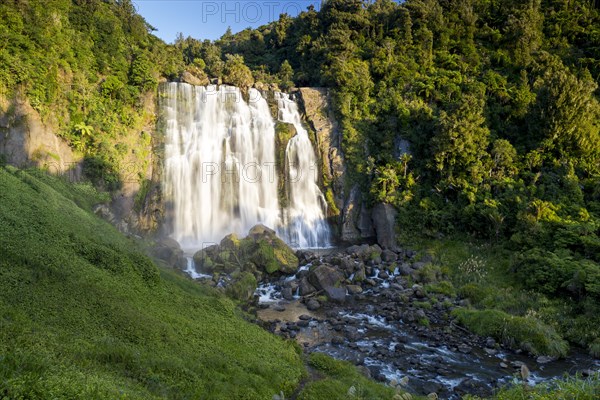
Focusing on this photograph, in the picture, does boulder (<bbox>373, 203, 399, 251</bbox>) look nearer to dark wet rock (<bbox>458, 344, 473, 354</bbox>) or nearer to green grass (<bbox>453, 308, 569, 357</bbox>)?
green grass (<bbox>453, 308, 569, 357</bbox>)

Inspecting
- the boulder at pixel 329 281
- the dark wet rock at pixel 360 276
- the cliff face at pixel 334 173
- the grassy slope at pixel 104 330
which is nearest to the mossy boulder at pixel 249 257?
the boulder at pixel 329 281

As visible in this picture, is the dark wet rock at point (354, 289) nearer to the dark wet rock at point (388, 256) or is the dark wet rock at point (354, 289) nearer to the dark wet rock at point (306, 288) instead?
the dark wet rock at point (306, 288)

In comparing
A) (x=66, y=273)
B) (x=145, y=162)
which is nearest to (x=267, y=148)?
(x=145, y=162)

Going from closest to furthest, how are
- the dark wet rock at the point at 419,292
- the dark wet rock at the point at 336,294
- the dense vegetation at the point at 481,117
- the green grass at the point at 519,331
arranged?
1. the green grass at the point at 519,331
2. the dark wet rock at the point at 336,294
3. the dark wet rock at the point at 419,292
4. the dense vegetation at the point at 481,117

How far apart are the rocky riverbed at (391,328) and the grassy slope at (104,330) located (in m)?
3.75

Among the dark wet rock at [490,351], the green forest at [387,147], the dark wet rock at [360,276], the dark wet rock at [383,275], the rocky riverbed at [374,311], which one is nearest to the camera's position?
the green forest at [387,147]

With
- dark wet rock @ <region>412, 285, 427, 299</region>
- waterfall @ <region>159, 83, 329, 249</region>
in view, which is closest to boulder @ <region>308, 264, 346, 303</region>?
dark wet rock @ <region>412, 285, 427, 299</region>

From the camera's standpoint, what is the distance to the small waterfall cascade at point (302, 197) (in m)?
32.4

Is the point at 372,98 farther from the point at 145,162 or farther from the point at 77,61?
the point at 77,61

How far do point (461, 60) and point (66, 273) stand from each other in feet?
145

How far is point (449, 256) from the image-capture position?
84.7 ft

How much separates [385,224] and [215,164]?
15409mm

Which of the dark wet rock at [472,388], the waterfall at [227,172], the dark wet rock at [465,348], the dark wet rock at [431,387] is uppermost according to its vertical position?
the waterfall at [227,172]

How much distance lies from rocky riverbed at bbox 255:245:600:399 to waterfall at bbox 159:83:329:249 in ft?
26.1
